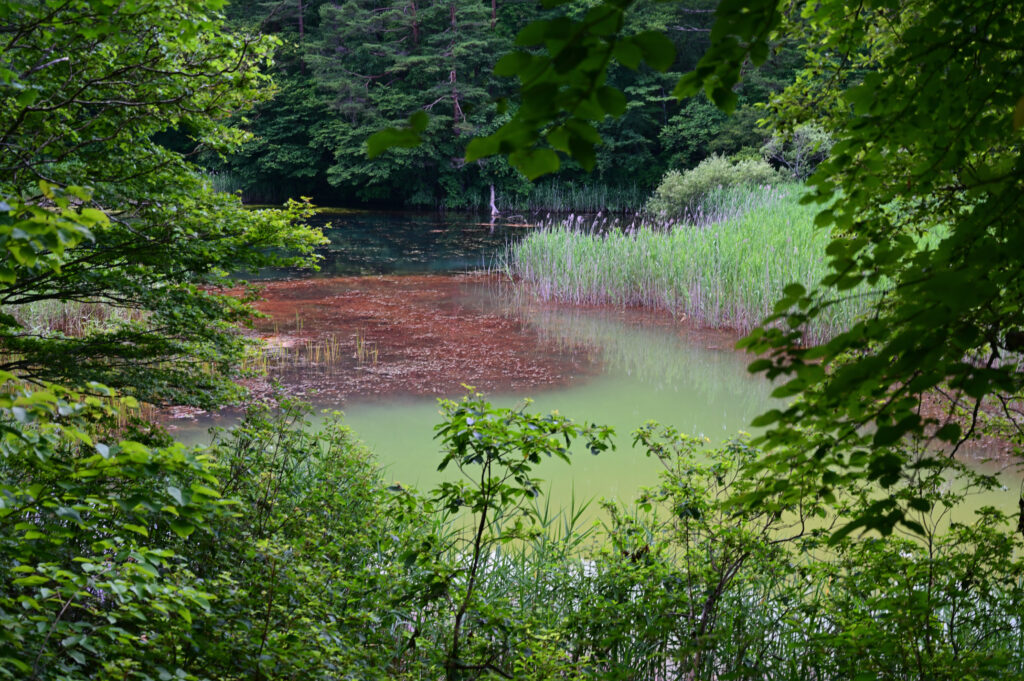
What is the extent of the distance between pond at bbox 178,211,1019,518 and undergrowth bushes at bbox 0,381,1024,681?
149 centimetres

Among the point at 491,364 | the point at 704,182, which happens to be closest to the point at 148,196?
the point at 491,364

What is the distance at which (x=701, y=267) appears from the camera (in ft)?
34.3

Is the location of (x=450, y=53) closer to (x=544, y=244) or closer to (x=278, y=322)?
(x=544, y=244)

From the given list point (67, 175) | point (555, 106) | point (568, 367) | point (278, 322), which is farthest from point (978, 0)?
point (278, 322)

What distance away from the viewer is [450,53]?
978 inches

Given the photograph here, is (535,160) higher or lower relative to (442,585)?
higher

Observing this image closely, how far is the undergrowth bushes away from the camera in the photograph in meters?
1.94

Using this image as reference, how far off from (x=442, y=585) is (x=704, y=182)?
51.8ft

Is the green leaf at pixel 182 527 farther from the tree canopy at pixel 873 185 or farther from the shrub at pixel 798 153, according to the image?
the shrub at pixel 798 153

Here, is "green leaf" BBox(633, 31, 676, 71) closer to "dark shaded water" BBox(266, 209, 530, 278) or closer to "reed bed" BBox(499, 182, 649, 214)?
"dark shaded water" BBox(266, 209, 530, 278)

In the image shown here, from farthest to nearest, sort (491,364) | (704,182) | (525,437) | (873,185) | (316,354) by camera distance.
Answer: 1. (704,182)
2. (316,354)
3. (491,364)
4. (525,437)
5. (873,185)

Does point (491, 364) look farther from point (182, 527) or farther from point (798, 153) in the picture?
point (798, 153)

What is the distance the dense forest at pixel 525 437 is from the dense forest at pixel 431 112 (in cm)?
1953

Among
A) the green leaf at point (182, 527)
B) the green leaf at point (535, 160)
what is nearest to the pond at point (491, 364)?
the green leaf at point (182, 527)
